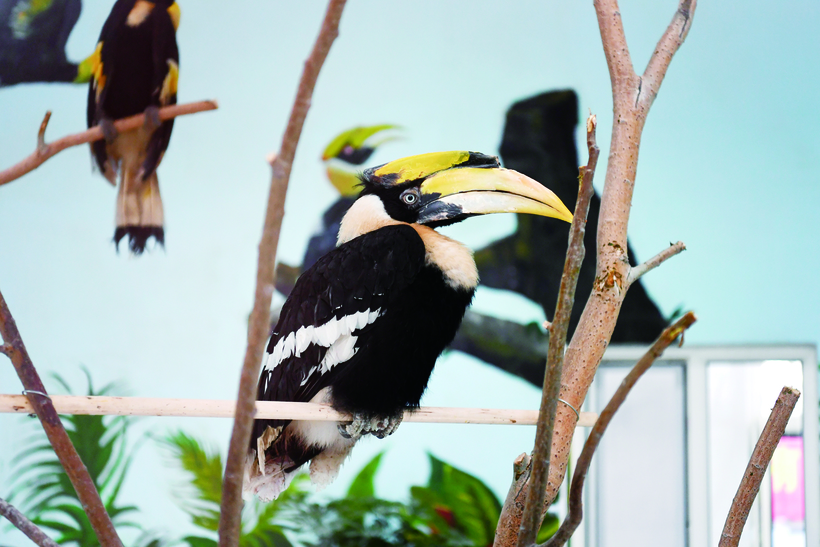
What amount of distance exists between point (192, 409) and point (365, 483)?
1169 millimetres

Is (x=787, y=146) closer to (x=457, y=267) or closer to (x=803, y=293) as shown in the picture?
(x=803, y=293)

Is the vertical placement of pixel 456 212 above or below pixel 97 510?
above

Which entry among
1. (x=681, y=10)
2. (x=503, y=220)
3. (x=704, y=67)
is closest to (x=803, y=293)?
(x=704, y=67)

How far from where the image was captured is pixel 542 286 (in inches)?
77.4

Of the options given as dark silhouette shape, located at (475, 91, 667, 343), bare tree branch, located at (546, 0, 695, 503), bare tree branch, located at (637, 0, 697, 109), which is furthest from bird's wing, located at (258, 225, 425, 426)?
dark silhouette shape, located at (475, 91, 667, 343)

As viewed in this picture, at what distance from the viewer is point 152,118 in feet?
6.10

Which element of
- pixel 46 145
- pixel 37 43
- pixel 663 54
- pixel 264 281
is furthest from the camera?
pixel 37 43

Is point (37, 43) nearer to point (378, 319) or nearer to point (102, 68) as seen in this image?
point (102, 68)

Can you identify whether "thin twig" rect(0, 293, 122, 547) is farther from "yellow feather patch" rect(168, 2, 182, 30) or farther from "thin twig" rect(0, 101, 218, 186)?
"yellow feather patch" rect(168, 2, 182, 30)

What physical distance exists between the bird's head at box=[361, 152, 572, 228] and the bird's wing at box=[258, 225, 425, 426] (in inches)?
4.9

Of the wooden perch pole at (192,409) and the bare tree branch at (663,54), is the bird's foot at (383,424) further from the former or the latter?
the bare tree branch at (663,54)

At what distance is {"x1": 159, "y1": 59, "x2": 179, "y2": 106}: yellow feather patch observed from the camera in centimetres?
188

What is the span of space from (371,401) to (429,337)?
0.50 feet

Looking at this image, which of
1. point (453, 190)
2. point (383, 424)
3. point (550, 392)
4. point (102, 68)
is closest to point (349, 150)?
point (102, 68)
